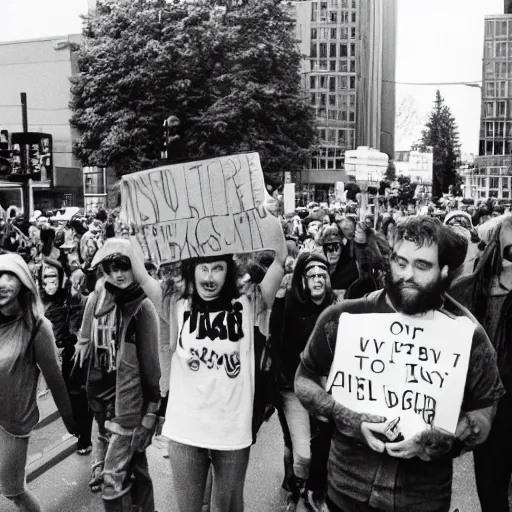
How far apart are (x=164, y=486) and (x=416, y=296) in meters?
3.08

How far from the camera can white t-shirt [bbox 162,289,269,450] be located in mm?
3432

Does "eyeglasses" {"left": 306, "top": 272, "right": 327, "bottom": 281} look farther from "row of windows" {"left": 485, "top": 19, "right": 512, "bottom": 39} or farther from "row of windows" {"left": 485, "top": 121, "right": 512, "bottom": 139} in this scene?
"row of windows" {"left": 485, "top": 19, "right": 512, "bottom": 39}

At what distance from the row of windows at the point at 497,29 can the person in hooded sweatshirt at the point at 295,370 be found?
121819mm

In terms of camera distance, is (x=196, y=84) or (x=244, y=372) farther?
(x=196, y=84)

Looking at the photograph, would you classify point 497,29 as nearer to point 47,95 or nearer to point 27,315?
point 47,95

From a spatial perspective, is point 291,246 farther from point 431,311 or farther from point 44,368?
point 431,311

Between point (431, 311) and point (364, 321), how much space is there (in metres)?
0.24

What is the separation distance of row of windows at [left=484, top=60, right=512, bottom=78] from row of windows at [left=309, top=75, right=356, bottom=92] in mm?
53020

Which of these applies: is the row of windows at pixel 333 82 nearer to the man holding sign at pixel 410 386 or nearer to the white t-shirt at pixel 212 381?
the white t-shirt at pixel 212 381

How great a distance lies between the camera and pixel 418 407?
269 centimetres

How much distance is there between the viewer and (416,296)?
2684 millimetres

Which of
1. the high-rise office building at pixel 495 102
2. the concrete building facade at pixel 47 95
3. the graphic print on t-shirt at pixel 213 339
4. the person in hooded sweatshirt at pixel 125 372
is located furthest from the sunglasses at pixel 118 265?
the high-rise office building at pixel 495 102

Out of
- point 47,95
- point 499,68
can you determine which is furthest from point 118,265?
point 499,68

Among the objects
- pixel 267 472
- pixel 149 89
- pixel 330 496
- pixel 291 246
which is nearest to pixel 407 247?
pixel 330 496
